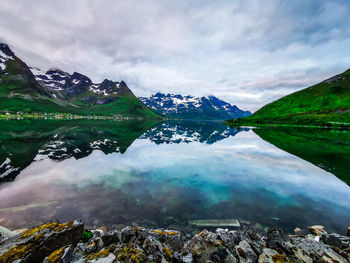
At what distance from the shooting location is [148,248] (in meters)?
8.18

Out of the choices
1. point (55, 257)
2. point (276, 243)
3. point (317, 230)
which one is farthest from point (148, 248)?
point (317, 230)

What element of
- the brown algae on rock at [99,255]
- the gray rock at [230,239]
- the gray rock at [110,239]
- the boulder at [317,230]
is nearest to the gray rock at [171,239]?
the gray rock at [110,239]

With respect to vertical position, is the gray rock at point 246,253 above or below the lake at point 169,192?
above

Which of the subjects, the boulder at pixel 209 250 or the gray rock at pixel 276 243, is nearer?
the boulder at pixel 209 250

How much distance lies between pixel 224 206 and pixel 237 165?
15.1 metres

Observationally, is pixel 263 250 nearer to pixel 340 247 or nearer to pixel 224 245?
pixel 224 245

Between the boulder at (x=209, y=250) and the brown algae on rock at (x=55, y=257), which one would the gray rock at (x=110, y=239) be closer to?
the brown algae on rock at (x=55, y=257)

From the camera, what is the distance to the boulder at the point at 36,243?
6.30m

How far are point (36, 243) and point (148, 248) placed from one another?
199 inches

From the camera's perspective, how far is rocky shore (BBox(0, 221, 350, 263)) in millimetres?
6891

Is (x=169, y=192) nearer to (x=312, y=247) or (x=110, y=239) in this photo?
(x=110, y=239)

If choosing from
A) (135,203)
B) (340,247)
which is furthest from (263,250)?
(135,203)

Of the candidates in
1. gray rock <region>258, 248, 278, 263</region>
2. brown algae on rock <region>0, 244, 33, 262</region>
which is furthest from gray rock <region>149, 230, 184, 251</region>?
brown algae on rock <region>0, 244, 33, 262</region>

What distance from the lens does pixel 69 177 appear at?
69.9ft
